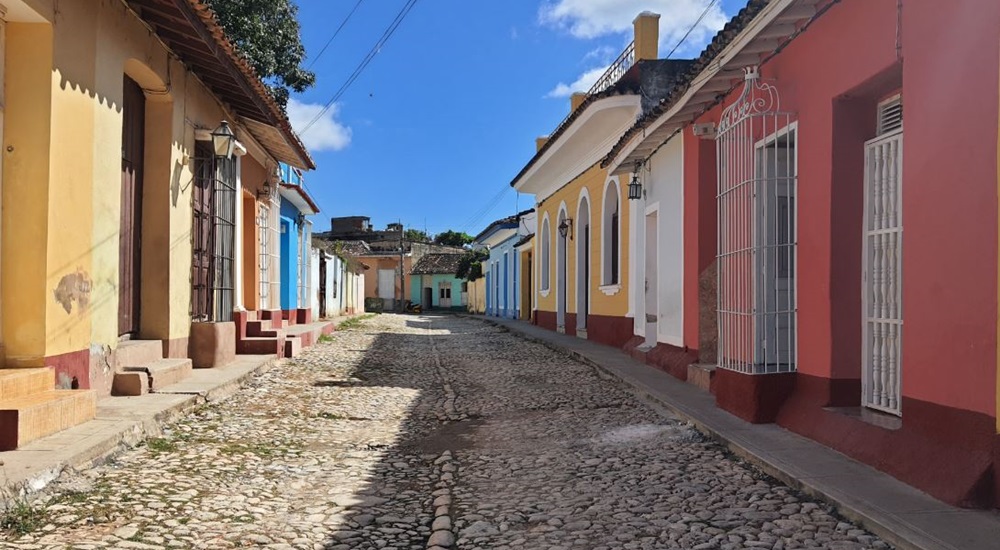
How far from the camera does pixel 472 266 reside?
43750 millimetres

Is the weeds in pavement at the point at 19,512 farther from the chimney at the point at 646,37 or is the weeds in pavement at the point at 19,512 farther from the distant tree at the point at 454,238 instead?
the distant tree at the point at 454,238

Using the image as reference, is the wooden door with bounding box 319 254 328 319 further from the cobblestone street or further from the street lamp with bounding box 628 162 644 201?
the cobblestone street

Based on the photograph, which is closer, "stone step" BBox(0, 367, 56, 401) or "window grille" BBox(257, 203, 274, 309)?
"stone step" BBox(0, 367, 56, 401)

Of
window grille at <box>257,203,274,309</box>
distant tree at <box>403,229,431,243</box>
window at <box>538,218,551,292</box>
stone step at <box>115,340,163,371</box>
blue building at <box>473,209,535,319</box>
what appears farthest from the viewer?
distant tree at <box>403,229,431,243</box>

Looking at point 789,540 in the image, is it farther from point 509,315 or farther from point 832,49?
point 509,315

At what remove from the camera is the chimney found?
13.2m

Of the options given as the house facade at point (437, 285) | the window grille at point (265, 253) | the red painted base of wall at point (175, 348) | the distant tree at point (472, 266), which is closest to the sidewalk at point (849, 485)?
the red painted base of wall at point (175, 348)

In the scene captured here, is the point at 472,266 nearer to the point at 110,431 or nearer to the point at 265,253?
the point at 265,253

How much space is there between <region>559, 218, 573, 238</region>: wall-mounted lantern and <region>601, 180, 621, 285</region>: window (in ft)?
8.70

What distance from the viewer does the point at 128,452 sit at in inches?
192

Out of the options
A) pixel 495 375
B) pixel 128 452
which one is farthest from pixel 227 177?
pixel 128 452

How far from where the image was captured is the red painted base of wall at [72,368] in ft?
17.3

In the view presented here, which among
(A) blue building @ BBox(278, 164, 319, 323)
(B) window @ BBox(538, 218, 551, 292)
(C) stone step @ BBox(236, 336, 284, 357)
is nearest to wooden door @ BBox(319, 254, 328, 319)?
(A) blue building @ BBox(278, 164, 319, 323)

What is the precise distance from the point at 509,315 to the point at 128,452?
79.2ft
